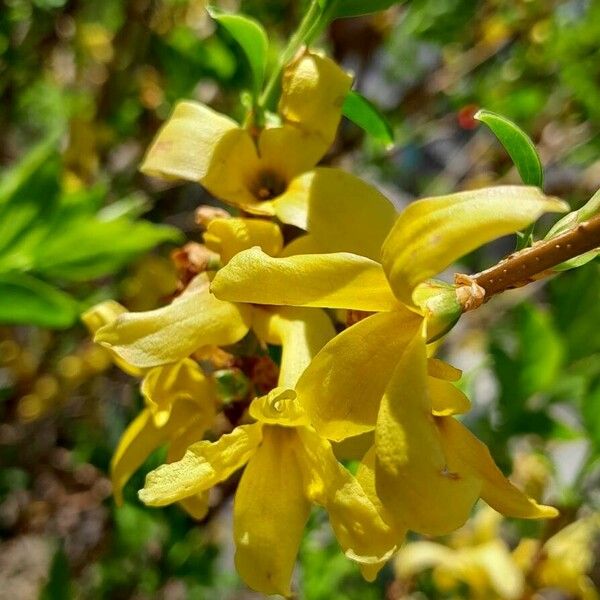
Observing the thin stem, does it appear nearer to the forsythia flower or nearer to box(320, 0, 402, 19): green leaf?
box(320, 0, 402, 19): green leaf

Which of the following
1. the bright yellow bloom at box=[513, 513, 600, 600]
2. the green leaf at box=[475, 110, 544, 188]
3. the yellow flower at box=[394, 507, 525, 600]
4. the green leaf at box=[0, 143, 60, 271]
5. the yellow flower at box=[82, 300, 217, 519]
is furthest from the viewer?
the yellow flower at box=[394, 507, 525, 600]

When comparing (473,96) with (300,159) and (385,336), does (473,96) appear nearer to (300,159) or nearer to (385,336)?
(300,159)

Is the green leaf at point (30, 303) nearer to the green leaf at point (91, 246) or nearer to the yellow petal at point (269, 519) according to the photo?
the green leaf at point (91, 246)

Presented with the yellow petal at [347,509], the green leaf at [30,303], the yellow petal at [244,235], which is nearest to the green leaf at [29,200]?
the green leaf at [30,303]

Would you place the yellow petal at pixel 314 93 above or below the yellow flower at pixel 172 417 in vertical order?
above

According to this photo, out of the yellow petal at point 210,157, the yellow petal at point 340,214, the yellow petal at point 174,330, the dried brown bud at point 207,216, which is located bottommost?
the yellow petal at point 174,330

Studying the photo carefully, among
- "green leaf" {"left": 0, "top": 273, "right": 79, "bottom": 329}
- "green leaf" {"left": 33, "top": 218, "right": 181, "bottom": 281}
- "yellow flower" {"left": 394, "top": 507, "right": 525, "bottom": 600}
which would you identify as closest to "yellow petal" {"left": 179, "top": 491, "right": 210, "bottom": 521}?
"green leaf" {"left": 0, "top": 273, "right": 79, "bottom": 329}

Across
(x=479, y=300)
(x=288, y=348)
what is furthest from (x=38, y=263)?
(x=479, y=300)

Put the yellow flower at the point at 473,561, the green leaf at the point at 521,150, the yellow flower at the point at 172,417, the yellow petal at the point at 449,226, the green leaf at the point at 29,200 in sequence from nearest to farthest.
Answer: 1. the yellow petal at the point at 449,226
2. the green leaf at the point at 521,150
3. the yellow flower at the point at 172,417
4. the green leaf at the point at 29,200
5. the yellow flower at the point at 473,561
